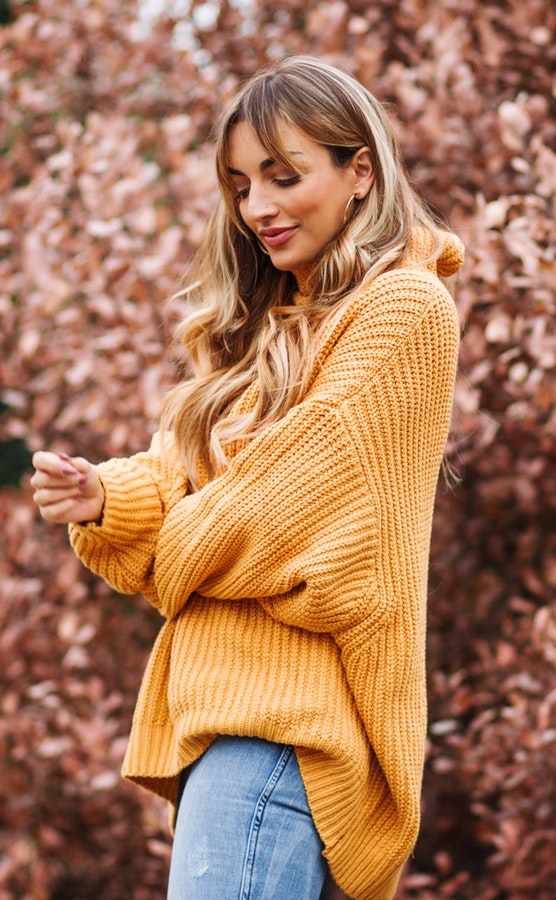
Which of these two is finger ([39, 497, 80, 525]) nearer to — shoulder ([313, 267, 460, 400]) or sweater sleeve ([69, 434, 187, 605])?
sweater sleeve ([69, 434, 187, 605])

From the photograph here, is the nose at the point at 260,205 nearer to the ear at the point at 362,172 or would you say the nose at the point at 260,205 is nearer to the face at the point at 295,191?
the face at the point at 295,191

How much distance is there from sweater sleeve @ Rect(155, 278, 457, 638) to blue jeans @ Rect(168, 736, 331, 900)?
216 mm

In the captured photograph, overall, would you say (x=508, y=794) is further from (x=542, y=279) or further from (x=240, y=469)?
(x=240, y=469)

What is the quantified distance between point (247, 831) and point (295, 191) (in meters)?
0.98

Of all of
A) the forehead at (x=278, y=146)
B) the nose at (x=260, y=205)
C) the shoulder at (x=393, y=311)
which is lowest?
the shoulder at (x=393, y=311)

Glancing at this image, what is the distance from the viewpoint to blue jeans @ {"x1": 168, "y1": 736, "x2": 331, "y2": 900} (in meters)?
1.56

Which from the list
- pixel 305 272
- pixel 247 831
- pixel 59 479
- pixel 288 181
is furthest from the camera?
pixel 305 272

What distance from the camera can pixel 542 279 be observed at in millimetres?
2688

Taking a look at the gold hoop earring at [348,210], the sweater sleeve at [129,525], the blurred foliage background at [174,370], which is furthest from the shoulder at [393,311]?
the blurred foliage background at [174,370]

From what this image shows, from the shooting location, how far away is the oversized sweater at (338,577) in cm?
162

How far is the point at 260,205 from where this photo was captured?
5.90ft

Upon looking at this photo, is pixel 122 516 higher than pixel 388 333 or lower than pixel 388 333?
lower

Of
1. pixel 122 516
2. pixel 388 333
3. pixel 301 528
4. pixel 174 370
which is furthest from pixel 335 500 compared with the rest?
pixel 174 370

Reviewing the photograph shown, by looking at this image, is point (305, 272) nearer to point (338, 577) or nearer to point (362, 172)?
point (362, 172)
